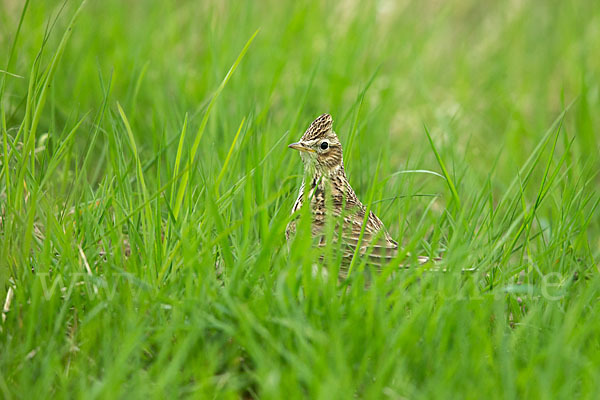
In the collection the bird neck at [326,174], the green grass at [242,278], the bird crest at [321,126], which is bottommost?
the green grass at [242,278]

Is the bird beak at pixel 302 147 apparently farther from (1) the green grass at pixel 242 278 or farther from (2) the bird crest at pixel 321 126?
(1) the green grass at pixel 242 278

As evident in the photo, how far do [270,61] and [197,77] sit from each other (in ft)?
2.12

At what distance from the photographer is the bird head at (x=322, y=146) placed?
4.45m

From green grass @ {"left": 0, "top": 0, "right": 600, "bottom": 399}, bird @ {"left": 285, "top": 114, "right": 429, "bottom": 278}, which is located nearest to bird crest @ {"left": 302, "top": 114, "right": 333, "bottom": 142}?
bird @ {"left": 285, "top": 114, "right": 429, "bottom": 278}

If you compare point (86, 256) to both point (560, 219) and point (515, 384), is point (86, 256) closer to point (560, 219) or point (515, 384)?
point (515, 384)

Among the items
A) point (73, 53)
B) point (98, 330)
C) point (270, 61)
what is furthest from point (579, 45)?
point (98, 330)

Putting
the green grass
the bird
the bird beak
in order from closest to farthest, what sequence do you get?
the green grass
the bird
the bird beak

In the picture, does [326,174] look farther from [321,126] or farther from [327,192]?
[321,126]

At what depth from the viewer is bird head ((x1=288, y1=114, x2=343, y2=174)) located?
175 inches

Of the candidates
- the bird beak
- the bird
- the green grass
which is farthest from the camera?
the bird beak

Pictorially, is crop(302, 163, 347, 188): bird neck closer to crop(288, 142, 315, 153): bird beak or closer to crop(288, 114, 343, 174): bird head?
crop(288, 114, 343, 174): bird head

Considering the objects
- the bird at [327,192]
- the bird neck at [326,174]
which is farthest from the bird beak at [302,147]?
the bird neck at [326,174]

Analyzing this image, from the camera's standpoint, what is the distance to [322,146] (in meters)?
4.47

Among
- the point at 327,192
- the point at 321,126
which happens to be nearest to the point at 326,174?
the point at 327,192
